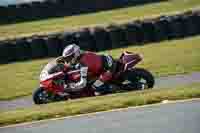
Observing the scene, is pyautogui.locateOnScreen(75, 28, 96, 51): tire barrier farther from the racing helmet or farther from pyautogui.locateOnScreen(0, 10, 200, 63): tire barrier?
the racing helmet

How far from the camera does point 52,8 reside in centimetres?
3088

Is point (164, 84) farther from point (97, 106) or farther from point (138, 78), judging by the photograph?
point (97, 106)

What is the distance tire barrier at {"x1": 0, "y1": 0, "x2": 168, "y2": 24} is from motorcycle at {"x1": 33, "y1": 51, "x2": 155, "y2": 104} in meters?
15.4

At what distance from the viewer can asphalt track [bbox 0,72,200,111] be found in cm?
1459

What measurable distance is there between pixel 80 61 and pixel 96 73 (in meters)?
0.46

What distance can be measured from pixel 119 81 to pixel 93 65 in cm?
68

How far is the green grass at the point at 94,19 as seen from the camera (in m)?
27.6

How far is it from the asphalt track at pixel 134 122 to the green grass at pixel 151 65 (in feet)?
17.7

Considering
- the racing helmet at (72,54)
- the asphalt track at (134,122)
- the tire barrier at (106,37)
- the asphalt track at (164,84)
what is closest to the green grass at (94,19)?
the tire barrier at (106,37)

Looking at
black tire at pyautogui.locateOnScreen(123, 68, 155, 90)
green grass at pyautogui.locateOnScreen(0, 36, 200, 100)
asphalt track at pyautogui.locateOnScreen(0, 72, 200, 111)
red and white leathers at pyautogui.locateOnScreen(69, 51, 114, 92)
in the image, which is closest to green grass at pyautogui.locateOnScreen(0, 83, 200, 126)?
black tire at pyautogui.locateOnScreen(123, 68, 155, 90)

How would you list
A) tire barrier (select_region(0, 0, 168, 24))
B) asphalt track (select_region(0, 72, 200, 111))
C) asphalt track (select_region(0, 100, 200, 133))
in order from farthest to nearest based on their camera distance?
tire barrier (select_region(0, 0, 168, 24)) → asphalt track (select_region(0, 72, 200, 111)) → asphalt track (select_region(0, 100, 200, 133))

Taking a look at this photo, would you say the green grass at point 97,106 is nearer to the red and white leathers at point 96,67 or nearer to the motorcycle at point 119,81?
the motorcycle at point 119,81

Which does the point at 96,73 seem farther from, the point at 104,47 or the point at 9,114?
the point at 104,47

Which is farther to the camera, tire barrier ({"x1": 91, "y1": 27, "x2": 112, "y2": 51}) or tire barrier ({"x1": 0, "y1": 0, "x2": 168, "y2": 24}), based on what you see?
tire barrier ({"x1": 0, "y1": 0, "x2": 168, "y2": 24})
